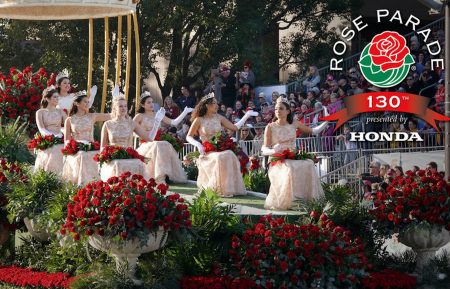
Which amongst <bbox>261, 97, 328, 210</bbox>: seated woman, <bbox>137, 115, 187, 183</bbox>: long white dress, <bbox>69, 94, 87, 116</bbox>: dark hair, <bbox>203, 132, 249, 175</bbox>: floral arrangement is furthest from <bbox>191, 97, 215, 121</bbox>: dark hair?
<bbox>261, 97, 328, 210</bbox>: seated woman

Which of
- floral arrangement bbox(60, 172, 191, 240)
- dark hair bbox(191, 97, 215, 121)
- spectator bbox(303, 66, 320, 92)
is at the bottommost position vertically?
floral arrangement bbox(60, 172, 191, 240)

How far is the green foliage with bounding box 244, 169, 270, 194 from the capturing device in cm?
2097

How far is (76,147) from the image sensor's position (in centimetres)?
1923

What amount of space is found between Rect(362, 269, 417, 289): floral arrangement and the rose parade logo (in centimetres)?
673

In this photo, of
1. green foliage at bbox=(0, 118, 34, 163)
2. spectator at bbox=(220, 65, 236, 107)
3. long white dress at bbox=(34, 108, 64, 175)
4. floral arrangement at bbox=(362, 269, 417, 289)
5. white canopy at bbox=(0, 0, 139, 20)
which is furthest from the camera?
spectator at bbox=(220, 65, 236, 107)

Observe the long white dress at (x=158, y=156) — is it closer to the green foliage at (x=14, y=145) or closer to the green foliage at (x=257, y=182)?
the green foliage at (x=257, y=182)

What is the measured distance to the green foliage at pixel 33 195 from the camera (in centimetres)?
1688

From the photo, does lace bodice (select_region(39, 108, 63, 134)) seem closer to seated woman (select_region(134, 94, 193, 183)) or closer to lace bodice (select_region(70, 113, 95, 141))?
lace bodice (select_region(70, 113, 95, 141))

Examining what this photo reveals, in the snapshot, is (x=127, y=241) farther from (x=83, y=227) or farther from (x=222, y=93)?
(x=222, y=93)

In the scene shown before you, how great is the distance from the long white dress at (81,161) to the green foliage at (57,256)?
1.74 meters

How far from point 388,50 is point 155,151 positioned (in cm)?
714

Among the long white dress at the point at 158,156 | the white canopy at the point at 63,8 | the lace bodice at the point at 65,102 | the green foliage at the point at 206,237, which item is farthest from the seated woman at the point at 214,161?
the green foliage at the point at 206,237

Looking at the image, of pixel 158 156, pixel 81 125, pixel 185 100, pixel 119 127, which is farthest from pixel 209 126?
pixel 185 100

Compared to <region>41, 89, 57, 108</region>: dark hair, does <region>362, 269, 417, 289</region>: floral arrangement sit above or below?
below
